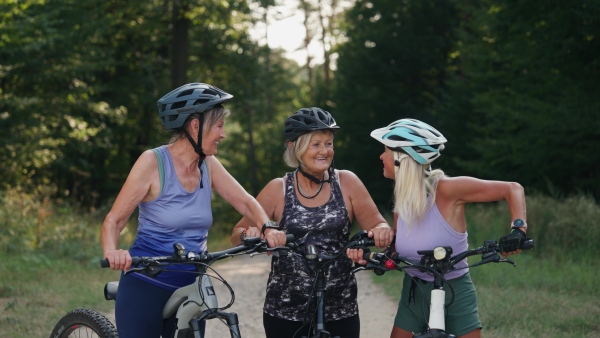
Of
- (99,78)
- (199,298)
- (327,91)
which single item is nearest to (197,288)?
(199,298)

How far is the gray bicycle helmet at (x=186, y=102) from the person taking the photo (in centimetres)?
490

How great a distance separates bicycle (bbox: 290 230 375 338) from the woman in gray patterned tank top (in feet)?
0.94

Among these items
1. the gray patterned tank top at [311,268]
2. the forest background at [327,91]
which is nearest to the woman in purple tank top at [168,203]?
the gray patterned tank top at [311,268]

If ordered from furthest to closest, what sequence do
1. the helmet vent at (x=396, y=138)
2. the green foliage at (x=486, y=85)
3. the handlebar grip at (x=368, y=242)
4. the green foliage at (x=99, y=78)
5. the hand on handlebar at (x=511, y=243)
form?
1. the green foliage at (x=99, y=78)
2. the green foliage at (x=486, y=85)
3. the helmet vent at (x=396, y=138)
4. the handlebar grip at (x=368, y=242)
5. the hand on handlebar at (x=511, y=243)

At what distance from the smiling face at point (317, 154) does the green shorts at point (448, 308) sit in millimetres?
812

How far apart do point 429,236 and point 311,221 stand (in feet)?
2.42

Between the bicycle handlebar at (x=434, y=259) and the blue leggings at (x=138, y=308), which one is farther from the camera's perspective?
Answer: the blue leggings at (x=138, y=308)

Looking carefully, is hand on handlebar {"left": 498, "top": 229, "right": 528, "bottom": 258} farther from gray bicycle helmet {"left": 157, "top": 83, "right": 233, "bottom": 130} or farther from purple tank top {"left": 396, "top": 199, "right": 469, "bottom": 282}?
gray bicycle helmet {"left": 157, "top": 83, "right": 233, "bottom": 130}

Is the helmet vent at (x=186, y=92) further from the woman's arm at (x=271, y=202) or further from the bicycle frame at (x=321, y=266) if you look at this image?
the bicycle frame at (x=321, y=266)

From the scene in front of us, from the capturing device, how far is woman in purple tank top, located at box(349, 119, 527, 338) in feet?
→ 15.9

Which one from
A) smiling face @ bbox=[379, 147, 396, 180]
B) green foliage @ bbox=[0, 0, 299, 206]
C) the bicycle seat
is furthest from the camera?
green foliage @ bbox=[0, 0, 299, 206]

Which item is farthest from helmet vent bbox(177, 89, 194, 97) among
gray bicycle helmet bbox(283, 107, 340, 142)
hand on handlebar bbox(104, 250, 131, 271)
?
hand on handlebar bbox(104, 250, 131, 271)

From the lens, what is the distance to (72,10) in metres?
26.5

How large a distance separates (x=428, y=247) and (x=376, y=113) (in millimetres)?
34235
